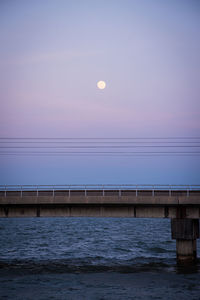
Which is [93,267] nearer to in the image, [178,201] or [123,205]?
[123,205]

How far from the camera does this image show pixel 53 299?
29.9 metres

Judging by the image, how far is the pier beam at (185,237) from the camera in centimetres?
4425

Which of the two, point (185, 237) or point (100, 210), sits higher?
point (100, 210)

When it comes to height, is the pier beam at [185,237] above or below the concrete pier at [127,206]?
below

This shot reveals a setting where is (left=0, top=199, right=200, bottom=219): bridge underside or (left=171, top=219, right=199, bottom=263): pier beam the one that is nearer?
Answer: (left=171, top=219, right=199, bottom=263): pier beam

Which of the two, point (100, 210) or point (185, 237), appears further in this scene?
point (100, 210)

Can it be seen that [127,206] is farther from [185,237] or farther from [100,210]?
[185,237]

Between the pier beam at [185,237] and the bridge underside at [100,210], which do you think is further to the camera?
the bridge underside at [100,210]

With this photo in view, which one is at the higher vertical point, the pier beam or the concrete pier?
the concrete pier

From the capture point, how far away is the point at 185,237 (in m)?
44.2

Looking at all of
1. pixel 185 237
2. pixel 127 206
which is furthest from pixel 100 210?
pixel 185 237

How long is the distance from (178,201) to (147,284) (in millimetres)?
11850

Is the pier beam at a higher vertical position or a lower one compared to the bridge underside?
lower

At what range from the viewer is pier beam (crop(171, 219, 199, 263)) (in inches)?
1742
